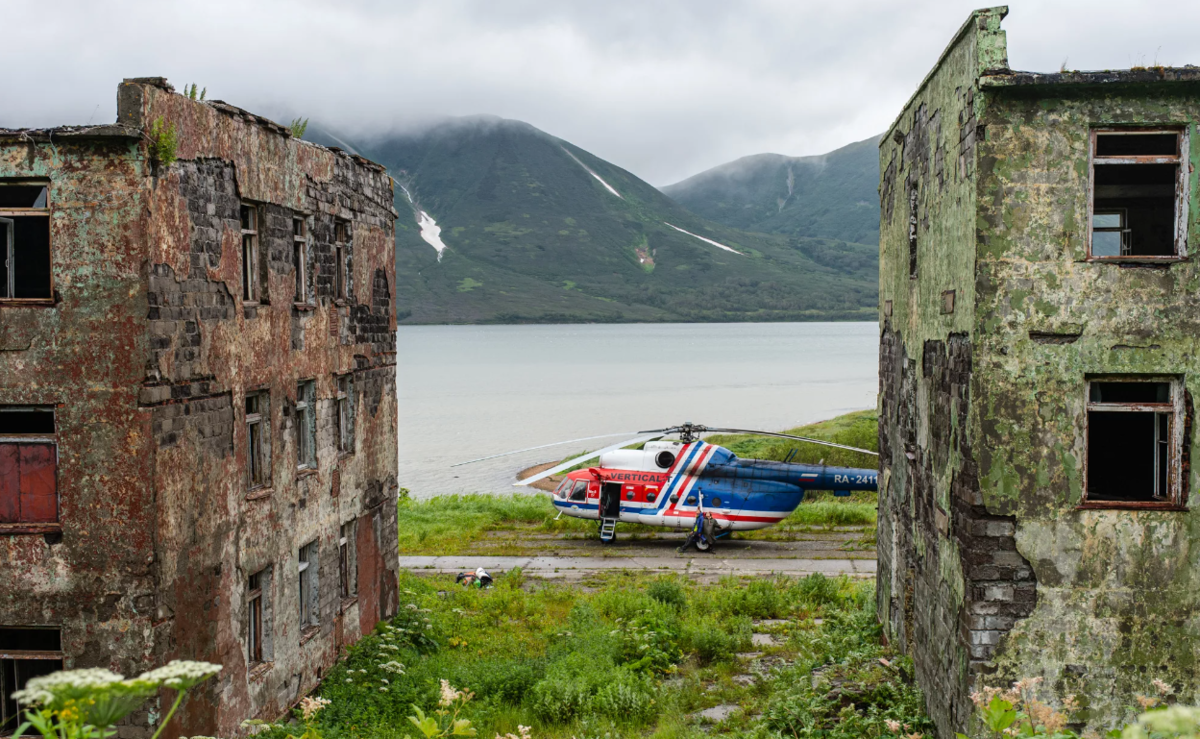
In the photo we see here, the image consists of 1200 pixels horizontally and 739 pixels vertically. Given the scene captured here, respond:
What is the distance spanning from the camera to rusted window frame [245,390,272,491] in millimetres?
13738

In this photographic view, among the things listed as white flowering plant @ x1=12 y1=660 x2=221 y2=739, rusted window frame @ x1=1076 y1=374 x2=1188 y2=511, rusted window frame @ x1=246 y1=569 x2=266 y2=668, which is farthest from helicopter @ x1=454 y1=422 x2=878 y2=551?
white flowering plant @ x1=12 y1=660 x2=221 y2=739

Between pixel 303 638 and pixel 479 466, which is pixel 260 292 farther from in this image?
pixel 479 466

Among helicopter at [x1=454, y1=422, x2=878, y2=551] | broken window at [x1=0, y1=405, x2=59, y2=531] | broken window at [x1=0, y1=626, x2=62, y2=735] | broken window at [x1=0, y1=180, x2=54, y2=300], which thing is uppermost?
broken window at [x1=0, y1=180, x2=54, y2=300]

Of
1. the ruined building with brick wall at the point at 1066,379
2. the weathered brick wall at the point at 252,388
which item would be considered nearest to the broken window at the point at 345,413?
the weathered brick wall at the point at 252,388

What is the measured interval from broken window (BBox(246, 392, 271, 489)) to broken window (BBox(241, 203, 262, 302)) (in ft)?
4.68

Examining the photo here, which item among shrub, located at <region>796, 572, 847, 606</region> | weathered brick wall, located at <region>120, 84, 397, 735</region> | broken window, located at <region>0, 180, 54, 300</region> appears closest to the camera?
broken window, located at <region>0, 180, 54, 300</region>

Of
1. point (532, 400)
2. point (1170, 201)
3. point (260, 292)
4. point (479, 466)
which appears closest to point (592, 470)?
point (260, 292)

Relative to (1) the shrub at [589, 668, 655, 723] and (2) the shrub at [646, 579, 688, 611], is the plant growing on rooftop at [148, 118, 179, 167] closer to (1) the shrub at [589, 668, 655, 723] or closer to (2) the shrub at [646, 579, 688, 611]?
(1) the shrub at [589, 668, 655, 723]

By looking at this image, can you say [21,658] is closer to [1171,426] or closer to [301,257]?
[301,257]

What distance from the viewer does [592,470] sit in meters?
31.0

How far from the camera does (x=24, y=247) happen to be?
1110 centimetres

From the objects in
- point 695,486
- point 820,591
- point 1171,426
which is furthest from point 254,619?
point 695,486

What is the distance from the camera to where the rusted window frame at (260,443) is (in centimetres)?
1374

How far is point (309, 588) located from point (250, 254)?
5374 millimetres
